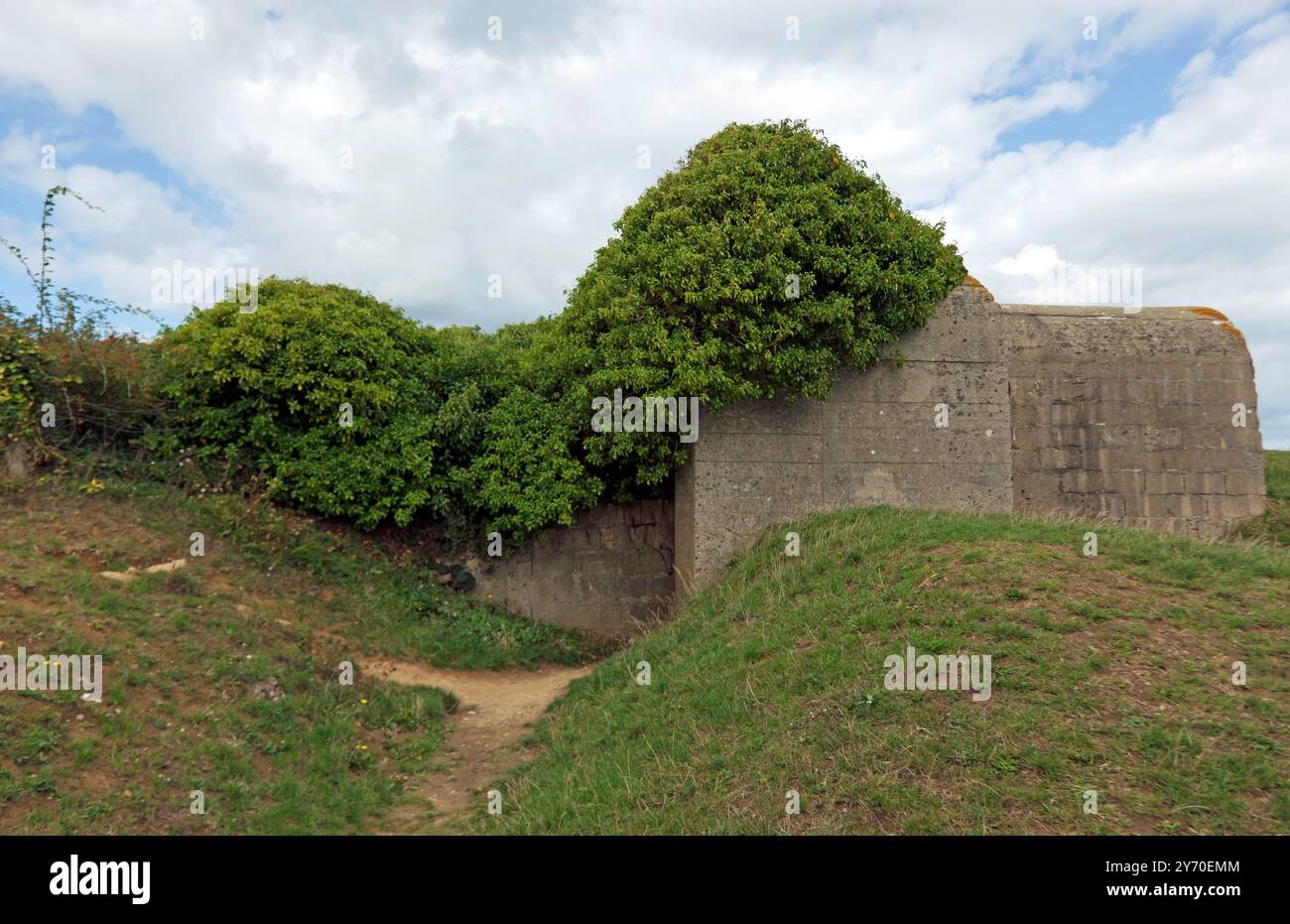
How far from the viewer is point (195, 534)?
8.56 metres

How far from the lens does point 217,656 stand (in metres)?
7.04

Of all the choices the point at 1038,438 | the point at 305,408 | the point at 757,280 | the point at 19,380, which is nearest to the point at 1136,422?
the point at 1038,438

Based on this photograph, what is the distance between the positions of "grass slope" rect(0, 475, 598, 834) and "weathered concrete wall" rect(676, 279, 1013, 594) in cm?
268

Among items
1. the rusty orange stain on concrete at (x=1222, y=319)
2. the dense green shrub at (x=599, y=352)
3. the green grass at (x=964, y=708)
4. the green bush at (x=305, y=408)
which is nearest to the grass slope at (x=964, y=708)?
the green grass at (x=964, y=708)

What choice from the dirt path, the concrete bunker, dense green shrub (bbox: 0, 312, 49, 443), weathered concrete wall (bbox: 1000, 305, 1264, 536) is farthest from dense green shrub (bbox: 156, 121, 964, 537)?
weathered concrete wall (bbox: 1000, 305, 1264, 536)

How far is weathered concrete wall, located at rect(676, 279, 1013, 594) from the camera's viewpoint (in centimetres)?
927

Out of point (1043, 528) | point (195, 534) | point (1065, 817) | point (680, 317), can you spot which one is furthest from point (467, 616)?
point (1065, 817)

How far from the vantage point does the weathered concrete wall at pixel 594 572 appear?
10.5 meters

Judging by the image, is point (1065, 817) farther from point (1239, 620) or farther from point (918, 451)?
point (918, 451)

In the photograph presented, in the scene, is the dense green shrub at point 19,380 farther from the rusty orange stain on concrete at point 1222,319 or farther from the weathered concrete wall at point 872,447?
the rusty orange stain on concrete at point 1222,319

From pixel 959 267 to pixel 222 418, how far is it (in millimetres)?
9305

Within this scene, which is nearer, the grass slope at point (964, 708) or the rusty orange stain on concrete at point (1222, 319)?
the grass slope at point (964, 708)

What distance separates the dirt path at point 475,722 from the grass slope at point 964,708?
45 cm
